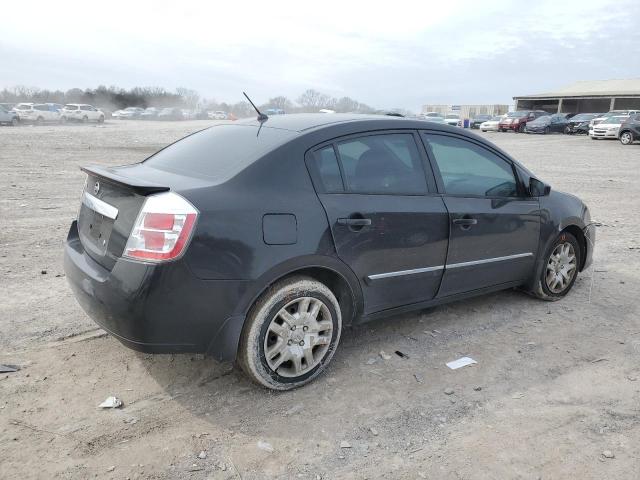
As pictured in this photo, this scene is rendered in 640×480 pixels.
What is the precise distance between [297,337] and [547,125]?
1584 inches

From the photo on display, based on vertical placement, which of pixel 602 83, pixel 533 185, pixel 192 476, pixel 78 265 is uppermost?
pixel 602 83

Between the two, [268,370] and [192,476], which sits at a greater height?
[268,370]

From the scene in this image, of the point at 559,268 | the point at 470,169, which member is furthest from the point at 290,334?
the point at 559,268

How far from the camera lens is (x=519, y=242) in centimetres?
450

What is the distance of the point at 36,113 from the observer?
142 feet

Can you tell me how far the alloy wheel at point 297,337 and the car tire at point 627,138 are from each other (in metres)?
28.5

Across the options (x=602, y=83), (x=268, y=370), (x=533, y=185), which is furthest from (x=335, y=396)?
(x=602, y=83)

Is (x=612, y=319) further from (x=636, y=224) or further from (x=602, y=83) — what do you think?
(x=602, y=83)

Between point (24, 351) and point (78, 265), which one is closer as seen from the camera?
point (78, 265)

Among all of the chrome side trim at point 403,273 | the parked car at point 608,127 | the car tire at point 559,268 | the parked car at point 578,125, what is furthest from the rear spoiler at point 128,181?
the parked car at point 578,125

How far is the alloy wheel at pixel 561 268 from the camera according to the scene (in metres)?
4.93

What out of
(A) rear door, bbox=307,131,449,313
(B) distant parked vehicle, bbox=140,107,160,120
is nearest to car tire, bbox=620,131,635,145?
(A) rear door, bbox=307,131,449,313

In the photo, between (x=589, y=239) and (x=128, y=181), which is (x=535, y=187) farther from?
(x=128, y=181)

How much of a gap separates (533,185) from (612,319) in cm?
136
